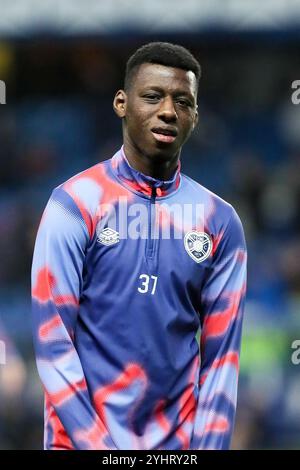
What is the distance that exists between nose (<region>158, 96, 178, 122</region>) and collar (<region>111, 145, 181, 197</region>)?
23 centimetres

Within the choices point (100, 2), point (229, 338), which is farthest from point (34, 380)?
point (229, 338)

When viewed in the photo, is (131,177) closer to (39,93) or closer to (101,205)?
(101,205)

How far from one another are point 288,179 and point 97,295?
987 centimetres

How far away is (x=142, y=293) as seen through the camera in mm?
4402

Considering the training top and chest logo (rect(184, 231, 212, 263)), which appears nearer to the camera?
the training top

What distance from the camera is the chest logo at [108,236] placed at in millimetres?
4426

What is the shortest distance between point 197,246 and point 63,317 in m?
0.55

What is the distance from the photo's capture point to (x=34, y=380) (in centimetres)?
1148

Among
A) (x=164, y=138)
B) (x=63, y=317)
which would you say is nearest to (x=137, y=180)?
(x=164, y=138)

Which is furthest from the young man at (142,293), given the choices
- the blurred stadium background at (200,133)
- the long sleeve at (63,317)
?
the blurred stadium background at (200,133)

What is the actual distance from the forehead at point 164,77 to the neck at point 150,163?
24 centimetres

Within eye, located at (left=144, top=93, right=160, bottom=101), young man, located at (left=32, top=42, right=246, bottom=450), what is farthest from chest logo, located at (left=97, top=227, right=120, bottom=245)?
eye, located at (left=144, top=93, right=160, bottom=101)

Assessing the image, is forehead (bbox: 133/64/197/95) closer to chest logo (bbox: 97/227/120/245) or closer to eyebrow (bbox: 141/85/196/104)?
eyebrow (bbox: 141/85/196/104)

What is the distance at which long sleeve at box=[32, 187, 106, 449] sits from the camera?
4312mm
